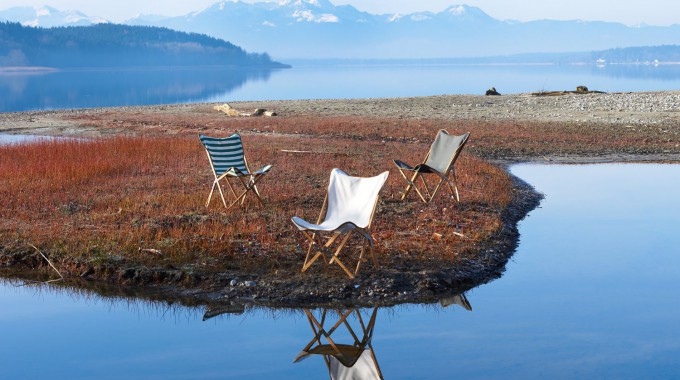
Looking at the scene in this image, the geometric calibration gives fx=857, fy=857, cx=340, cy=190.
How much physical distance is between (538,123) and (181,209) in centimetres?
1694

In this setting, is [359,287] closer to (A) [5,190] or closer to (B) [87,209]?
(B) [87,209]

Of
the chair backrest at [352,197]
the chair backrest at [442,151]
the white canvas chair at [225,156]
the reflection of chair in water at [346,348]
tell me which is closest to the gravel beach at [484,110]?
the chair backrest at [442,151]

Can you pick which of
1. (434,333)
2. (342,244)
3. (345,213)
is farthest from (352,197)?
(434,333)

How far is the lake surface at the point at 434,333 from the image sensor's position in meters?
6.87

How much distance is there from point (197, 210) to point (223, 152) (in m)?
1.02

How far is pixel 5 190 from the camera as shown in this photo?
42.9ft

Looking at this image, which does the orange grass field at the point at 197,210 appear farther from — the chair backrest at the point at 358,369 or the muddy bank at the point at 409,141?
the chair backrest at the point at 358,369

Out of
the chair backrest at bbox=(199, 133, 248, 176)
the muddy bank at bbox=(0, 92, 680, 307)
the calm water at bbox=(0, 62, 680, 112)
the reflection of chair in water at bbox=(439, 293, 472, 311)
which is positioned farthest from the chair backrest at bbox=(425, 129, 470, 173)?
the calm water at bbox=(0, 62, 680, 112)

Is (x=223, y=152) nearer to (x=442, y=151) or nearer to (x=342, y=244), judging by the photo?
(x=442, y=151)

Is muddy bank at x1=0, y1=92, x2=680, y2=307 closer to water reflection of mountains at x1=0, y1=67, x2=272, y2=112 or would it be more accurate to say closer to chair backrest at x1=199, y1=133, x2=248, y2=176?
chair backrest at x1=199, y1=133, x2=248, y2=176

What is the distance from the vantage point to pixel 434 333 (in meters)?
7.70

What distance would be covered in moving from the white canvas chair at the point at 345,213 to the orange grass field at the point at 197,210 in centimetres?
49

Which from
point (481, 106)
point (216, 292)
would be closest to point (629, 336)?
point (216, 292)

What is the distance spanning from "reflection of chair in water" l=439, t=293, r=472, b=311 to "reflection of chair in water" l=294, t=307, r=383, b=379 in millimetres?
749
